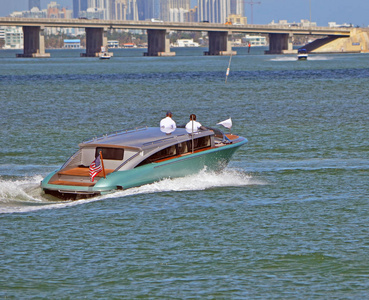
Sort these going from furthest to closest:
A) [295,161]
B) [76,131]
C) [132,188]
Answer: [76,131] < [295,161] < [132,188]

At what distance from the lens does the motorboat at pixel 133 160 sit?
23.8 metres

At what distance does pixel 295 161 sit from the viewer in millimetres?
32219

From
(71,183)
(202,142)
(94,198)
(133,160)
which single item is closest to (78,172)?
(71,183)

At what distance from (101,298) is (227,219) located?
7.12m

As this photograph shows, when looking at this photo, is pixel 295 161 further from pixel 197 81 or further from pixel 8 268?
pixel 197 81

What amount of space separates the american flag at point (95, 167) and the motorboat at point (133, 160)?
0.37 feet

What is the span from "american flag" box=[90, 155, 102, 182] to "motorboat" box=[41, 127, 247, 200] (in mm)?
112

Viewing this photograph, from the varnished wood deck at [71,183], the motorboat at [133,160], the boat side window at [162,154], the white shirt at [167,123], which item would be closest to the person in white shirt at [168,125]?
the white shirt at [167,123]

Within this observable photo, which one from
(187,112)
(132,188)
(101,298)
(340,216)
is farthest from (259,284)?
(187,112)

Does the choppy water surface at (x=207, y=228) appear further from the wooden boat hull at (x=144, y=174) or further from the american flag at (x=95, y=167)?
the american flag at (x=95, y=167)

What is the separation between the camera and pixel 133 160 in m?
24.3

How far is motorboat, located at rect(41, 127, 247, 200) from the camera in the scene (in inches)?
938

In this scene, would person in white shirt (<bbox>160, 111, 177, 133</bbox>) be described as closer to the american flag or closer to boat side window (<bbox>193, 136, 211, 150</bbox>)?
boat side window (<bbox>193, 136, 211, 150</bbox>)

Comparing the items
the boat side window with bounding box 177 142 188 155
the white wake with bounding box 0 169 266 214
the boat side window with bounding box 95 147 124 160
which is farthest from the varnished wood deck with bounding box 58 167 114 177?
the boat side window with bounding box 177 142 188 155
